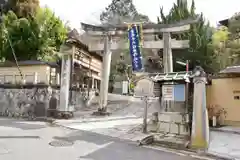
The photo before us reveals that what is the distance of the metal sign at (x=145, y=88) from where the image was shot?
11.5 m

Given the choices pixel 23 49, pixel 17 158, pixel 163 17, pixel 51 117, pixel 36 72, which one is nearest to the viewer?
pixel 17 158

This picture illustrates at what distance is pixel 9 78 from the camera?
2156 centimetres

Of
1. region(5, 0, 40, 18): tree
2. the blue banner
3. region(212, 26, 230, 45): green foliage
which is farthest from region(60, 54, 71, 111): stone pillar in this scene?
region(212, 26, 230, 45): green foliage

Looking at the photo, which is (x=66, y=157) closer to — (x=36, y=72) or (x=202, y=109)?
(x=202, y=109)

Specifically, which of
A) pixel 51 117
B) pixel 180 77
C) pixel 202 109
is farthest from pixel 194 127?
pixel 51 117

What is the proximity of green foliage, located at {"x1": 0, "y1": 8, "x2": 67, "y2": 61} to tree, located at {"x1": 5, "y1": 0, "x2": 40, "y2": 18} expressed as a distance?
1.73 m

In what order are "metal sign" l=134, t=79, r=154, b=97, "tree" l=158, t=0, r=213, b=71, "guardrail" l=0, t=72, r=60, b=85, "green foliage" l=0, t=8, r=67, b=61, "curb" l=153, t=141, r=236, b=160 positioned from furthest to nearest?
"tree" l=158, t=0, r=213, b=71 → "green foliage" l=0, t=8, r=67, b=61 → "guardrail" l=0, t=72, r=60, b=85 → "metal sign" l=134, t=79, r=154, b=97 → "curb" l=153, t=141, r=236, b=160

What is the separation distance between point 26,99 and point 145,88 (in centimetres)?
1028

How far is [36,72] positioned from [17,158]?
13.6m

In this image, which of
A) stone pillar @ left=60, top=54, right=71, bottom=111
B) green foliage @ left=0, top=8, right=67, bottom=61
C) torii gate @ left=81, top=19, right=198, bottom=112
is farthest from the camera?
green foliage @ left=0, top=8, right=67, bottom=61

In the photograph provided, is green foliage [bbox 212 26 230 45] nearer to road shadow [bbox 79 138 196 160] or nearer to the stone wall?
the stone wall

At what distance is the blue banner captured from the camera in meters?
17.2

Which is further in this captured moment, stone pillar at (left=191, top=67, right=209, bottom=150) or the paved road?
stone pillar at (left=191, top=67, right=209, bottom=150)

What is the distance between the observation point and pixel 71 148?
8445mm
